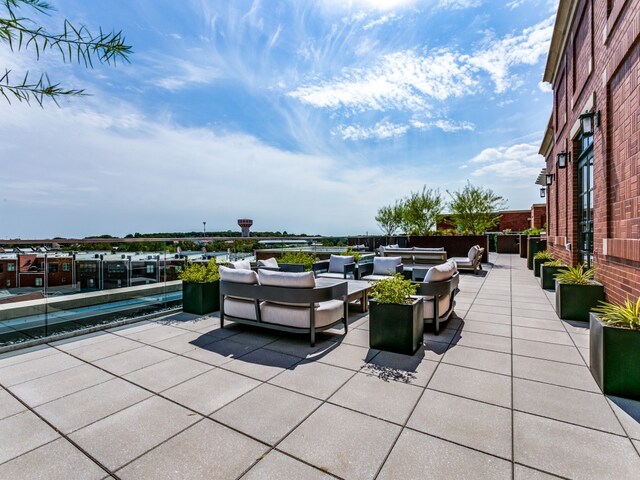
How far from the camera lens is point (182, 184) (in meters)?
13.7

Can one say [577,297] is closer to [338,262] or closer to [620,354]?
[620,354]

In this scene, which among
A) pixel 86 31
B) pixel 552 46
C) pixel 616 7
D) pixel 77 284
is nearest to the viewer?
pixel 86 31

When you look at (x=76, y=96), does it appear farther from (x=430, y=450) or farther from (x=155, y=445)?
(x=430, y=450)

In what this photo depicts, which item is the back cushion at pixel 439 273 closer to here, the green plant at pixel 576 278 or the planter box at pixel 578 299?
the planter box at pixel 578 299

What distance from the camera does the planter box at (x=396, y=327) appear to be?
341cm

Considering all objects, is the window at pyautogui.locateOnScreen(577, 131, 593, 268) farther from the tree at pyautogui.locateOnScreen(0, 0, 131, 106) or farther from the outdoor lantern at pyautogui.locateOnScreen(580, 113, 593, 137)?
the tree at pyautogui.locateOnScreen(0, 0, 131, 106)

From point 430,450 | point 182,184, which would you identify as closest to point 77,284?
point 430,450

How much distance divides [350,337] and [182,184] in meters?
12.0

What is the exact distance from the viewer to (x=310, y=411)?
231 cm

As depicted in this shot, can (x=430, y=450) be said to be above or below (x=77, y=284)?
below

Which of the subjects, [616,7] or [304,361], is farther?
[616,7]

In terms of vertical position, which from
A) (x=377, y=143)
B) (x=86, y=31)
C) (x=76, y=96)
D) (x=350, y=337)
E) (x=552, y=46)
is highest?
A: (x=552, y=46)

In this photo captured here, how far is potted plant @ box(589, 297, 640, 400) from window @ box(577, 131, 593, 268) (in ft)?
14.4

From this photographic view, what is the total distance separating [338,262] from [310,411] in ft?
16.8
